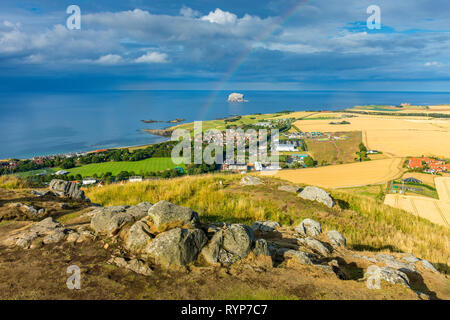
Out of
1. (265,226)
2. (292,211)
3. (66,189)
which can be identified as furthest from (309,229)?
(66,189)

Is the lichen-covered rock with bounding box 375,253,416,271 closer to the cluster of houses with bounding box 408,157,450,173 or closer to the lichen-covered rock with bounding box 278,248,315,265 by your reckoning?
the lichen-covered rock with bounding box 278,248,315,265

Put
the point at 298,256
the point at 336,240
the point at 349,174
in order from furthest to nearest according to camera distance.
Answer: the point at 349,174
the point at 336,240
the point at 298,256

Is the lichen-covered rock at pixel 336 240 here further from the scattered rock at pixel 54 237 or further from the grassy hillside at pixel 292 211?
the scattered rock at pixel 54 237

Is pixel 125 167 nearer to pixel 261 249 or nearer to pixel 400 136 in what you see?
pixel 261 249

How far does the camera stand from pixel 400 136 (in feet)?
226

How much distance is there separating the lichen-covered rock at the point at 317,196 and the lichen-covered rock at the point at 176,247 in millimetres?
→ 8274

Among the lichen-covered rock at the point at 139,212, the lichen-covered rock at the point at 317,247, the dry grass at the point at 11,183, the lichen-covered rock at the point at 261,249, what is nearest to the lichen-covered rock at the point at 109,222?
the lichen-covered rock at the point at 139,212

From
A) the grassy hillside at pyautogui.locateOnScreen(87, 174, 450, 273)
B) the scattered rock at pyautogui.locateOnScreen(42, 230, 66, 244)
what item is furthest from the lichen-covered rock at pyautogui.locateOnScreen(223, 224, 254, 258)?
the grassy hillside at pyautogui.locateOnScreen(87, 174, 450, 273)

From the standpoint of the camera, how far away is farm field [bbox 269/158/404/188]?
35.0 metres

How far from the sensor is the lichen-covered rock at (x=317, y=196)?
1210 centimetres

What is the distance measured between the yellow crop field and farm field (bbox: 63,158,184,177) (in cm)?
4685

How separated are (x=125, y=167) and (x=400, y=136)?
233 ft

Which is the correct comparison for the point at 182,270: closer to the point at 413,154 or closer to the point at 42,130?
the point at 413,154

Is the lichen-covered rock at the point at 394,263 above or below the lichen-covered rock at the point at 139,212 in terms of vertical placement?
below
